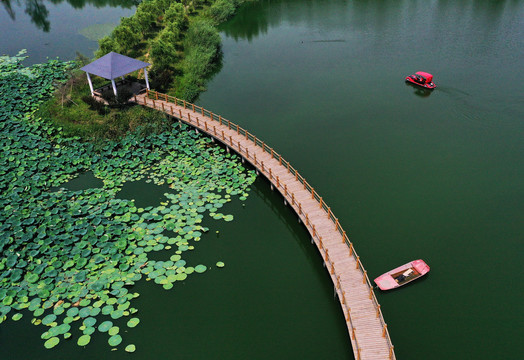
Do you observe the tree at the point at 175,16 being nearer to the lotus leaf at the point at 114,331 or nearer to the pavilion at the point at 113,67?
the pavilion at the point at 113,67

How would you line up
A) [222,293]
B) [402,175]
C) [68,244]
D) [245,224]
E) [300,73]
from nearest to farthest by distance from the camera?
[222,293] < [68,244] < [245,224] < [402,175] < [300,73]

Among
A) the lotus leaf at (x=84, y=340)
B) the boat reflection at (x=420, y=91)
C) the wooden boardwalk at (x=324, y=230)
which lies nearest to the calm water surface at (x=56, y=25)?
the wooden boardwalk at (x=324, y=230)

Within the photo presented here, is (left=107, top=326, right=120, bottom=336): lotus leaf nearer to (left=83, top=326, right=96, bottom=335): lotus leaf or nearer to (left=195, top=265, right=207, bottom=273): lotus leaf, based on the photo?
(left=83, top=326, right=96, bottom=335): lotus leaf

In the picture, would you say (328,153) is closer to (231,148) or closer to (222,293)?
(231,148)

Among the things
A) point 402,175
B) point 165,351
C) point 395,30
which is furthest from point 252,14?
point 165,351

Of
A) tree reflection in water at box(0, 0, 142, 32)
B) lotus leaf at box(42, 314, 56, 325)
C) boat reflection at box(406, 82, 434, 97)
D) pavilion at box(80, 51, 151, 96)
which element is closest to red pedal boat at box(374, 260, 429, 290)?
lotus leaf at box(42, 314, 56, 325)

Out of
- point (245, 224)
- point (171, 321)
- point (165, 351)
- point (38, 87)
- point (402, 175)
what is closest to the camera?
point (165, 351)
